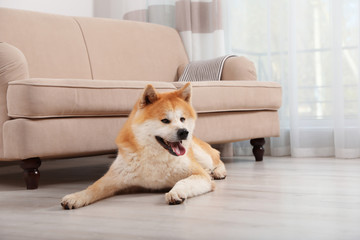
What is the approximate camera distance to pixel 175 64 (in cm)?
343

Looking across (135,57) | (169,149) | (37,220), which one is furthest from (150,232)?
(135,57)

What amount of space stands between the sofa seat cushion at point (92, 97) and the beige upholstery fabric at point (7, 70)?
7 centimetres

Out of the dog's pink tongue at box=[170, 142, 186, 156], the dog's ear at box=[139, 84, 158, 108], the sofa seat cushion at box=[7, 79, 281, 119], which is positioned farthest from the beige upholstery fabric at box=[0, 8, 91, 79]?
the dog's pink tongue at box=[170, 142, 186, 156]

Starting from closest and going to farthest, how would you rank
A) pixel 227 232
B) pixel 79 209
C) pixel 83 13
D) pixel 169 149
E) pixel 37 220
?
pixel 227 232 < pixel 37 220 < pixel 79 209 < pixel 169 149 < pixel 83 13

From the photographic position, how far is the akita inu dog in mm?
1686

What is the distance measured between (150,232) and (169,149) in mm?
528

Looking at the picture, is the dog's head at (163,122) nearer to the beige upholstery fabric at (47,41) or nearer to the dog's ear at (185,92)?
the dog's ear at (185,92)

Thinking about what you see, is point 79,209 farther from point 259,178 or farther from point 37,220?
point 259,178

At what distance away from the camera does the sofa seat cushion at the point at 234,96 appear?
2.50 metres

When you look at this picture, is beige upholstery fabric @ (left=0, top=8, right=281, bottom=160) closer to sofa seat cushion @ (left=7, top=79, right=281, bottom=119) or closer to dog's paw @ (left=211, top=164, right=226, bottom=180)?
sofa seat cushion @ (left=7, top=79, right=281, bottom=119)

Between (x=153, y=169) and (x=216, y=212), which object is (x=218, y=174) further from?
(x=216, y=212)

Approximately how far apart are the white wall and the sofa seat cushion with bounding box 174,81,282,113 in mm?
1465

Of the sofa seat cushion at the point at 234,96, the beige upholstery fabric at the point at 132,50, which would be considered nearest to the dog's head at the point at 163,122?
the sofa seat cushion at the point at 234,96

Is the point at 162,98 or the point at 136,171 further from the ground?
the point at 162,98
